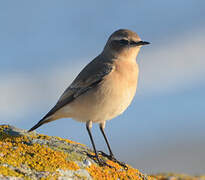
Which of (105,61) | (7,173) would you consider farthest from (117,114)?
(7,173)

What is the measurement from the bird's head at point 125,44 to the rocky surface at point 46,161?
2065mm

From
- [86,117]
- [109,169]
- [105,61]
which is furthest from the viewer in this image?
[105,61]

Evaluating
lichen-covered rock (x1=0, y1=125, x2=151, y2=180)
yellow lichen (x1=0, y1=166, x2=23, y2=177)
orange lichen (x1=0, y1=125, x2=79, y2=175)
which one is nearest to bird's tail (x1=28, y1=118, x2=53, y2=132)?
lichen-covered rock (x1=0, y1=125, x2=151, y2=180)

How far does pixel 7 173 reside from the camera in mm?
3834

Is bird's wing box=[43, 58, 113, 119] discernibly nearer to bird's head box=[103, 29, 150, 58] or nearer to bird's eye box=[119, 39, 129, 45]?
bird's head box=[103, 29, 150, 58]

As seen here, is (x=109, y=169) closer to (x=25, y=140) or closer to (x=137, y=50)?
(x=25, y=140)

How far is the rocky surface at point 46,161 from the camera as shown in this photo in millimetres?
4059

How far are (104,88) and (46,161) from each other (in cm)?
191

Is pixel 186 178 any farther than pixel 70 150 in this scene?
Yes

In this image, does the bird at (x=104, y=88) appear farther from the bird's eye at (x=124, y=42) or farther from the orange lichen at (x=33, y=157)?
the orange lichen at (x=33, y=157)

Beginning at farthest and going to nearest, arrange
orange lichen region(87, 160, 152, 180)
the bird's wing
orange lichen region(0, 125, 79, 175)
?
the bird's wing → orange lichen region(87, 160, 152, 180) → orange lichen region(0, 125, 79, 175)

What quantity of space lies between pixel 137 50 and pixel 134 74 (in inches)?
27.6

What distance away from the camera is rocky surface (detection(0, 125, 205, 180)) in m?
4.06

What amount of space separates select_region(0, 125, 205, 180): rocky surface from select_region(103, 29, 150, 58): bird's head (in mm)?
2065
